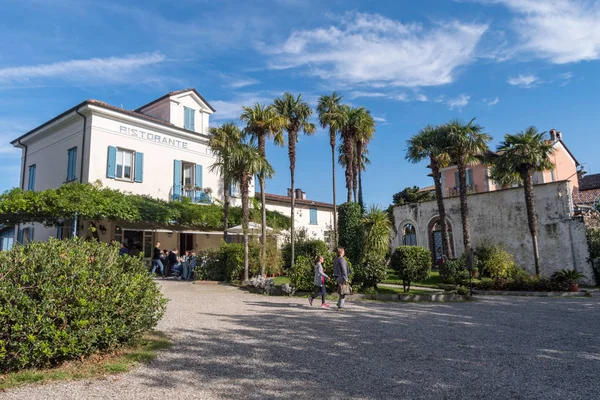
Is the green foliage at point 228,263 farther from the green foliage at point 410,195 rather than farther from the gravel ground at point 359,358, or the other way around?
the green foliage at point 410,195

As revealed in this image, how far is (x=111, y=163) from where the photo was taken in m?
19.4

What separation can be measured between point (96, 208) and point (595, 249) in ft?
75.3

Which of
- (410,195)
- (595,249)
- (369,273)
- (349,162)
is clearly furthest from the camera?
(410,195)

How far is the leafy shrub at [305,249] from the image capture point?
18516 millimetres

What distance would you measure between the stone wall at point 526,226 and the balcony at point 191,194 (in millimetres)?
13883

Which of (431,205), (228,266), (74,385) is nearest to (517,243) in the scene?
(431,205)

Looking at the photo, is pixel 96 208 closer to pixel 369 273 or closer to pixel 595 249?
pixel 369 273

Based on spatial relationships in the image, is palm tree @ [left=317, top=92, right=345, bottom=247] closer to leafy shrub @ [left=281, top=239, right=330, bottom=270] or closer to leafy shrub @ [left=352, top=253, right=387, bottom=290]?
leafy shrub @ [left=281, top=239, right=330, bottom=270]

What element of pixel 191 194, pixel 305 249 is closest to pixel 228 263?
pixel 305 249

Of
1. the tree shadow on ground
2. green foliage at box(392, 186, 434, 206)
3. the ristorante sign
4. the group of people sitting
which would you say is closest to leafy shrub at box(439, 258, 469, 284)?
the tree shadow on ground

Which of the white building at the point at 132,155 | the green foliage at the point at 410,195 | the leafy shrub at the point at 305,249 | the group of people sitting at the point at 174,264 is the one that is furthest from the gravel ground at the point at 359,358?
the green foliage at the point at 410,195

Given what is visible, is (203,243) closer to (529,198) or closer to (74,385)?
(529,198)

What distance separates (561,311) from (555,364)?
258 inches

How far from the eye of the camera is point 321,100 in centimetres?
2192
